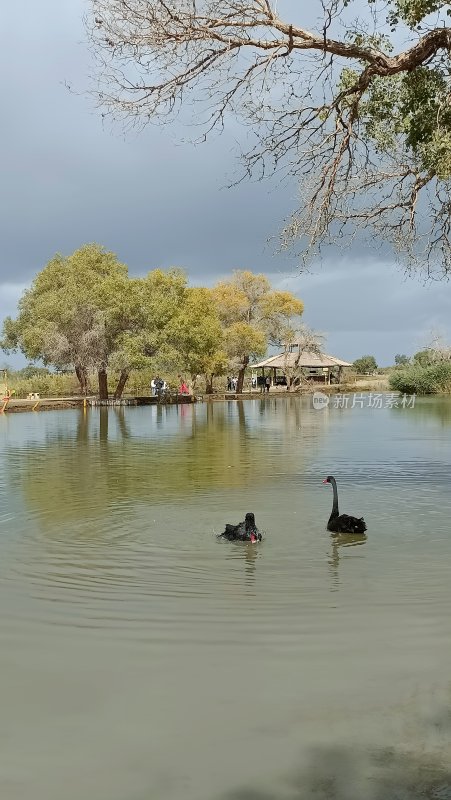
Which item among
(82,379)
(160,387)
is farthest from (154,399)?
(82,379)

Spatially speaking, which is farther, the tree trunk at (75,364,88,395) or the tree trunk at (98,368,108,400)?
the tree trunk at (75,364,88,395)

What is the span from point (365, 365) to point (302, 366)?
5353cm

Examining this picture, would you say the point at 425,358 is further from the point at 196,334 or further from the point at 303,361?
the point at 196,334

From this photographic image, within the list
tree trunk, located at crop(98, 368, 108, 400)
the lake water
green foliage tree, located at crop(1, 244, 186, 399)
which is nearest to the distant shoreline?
tree trunk, located at crop(98, 368, 108, 400)

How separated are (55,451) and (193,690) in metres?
18.6

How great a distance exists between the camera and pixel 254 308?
274 ft

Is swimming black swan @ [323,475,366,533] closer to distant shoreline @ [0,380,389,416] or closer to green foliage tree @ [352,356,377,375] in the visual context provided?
distant shoreline @ [0,380,389,416]

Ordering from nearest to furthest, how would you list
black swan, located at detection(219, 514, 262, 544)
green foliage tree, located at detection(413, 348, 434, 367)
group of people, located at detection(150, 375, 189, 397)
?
black swan, located at detection(219, 514, 262, 544) < group of people, located at detection(150, 375, 189, 397) < green foliage tree, located at detection(413, 348, 434, 367)

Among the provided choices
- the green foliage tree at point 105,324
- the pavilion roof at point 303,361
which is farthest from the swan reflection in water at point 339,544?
the pavilion roof at point 303,361

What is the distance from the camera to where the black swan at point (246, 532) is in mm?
9930

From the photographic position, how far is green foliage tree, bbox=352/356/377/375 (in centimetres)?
13519

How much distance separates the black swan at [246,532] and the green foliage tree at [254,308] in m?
68.1

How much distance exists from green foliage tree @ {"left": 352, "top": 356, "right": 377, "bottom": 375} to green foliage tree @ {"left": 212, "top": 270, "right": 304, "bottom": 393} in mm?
51459

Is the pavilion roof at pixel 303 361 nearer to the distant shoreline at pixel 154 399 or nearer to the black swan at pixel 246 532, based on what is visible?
the distant shoreline at pixel 154 399
